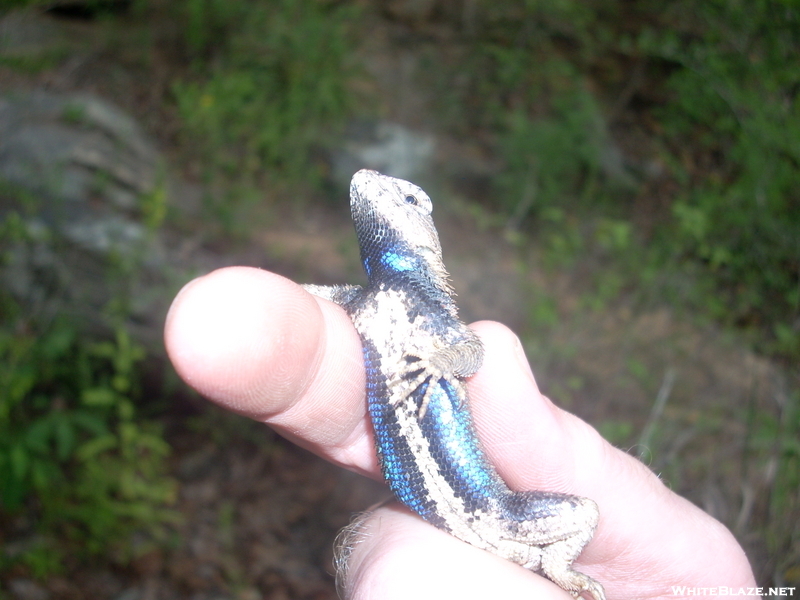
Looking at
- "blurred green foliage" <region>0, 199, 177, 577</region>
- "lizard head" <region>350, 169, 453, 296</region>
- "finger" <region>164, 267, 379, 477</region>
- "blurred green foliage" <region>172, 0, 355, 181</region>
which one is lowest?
"blurred green foliage" <region>0, 199, 177, 577</region>

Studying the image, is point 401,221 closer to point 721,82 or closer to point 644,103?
point 721,82

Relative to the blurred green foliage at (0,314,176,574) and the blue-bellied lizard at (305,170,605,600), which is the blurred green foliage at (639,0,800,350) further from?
the blurred green foliage at (0,314,176,574)

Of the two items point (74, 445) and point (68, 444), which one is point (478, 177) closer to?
point (74, 445)

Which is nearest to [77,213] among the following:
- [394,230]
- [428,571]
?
[394,230]

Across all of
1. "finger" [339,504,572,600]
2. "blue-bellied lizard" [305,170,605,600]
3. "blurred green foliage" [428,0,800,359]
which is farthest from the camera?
"blurred green foliage" [428,0,800,359]

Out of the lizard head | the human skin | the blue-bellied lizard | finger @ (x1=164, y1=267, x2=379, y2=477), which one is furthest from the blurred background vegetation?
the lizard head

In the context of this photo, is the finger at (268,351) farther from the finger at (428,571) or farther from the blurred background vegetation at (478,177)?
the blurred background vegetation at (478,177)

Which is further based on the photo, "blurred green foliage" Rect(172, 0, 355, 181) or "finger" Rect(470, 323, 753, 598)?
"blurred green foliage" Rect(172, 0, 355, 181)

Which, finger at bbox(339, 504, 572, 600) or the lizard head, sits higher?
the lizard head

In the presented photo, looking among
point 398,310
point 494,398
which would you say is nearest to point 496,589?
point 494,398
